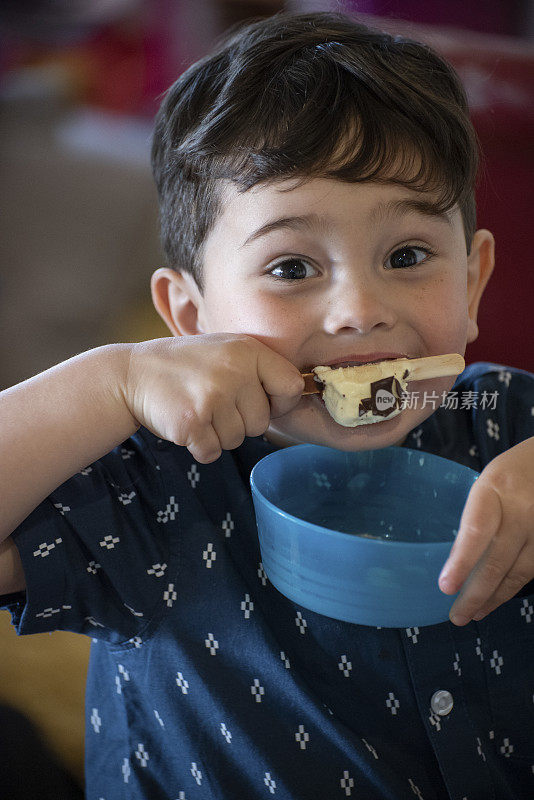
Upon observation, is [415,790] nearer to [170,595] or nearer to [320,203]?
[170,595]

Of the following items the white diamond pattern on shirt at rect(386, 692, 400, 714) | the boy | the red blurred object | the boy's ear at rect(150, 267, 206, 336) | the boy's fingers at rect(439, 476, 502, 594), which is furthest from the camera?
the red blurred object

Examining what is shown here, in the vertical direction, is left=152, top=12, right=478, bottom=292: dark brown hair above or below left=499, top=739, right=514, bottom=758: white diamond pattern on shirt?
above

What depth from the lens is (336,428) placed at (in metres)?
0.83

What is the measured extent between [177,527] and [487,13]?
291cm

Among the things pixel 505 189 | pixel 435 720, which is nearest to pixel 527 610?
pixel 435 720

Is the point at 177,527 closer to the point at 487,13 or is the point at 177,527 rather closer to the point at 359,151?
the point at 359,151

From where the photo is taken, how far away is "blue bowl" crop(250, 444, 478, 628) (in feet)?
2.17

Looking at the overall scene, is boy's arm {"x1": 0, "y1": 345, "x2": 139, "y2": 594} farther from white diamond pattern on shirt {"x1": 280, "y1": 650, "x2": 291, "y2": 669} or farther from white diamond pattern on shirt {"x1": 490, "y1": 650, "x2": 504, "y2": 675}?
white diamond pattern on shirt {"x1": 490, "y1": 650, "x2": 504, "y2": 675}

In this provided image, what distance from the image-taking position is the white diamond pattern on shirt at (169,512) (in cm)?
88

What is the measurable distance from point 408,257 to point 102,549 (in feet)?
1.47

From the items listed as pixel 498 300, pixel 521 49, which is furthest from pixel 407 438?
pixel 521 49

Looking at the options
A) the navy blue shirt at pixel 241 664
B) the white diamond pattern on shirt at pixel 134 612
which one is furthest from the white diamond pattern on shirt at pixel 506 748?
the white diamond pattern on shirt at pixel 134 612

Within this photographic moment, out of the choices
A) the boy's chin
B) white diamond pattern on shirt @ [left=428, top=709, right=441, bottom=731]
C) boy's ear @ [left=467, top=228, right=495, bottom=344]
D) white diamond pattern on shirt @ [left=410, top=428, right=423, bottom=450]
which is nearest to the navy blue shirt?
white diamond pattern on shirt @ [left=428, top=709, right=441, bottom=731]

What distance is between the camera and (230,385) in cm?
74
